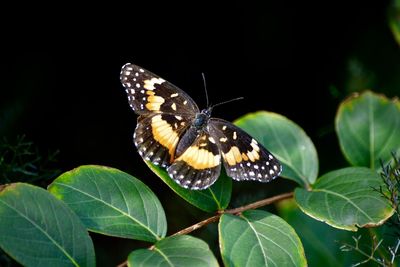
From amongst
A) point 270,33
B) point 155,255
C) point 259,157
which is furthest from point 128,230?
point 270,33

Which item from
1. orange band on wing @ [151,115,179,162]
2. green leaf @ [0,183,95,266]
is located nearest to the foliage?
green leaf @ [0,183,95,266]

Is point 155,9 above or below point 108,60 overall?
above

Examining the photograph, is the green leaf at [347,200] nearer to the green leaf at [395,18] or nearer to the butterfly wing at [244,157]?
the butterfly wing at [244,157]

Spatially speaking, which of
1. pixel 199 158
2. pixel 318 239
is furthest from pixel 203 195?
pixel 318 239

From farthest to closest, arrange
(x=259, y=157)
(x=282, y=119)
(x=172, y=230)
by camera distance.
A: (x=172, y=230) < (x=282, y=119) < (x=259, y=157)

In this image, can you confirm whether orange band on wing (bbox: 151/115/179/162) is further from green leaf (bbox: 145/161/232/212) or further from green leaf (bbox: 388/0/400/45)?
green leaf (bbox: 388/0/400/45)

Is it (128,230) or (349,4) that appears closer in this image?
(128,230)

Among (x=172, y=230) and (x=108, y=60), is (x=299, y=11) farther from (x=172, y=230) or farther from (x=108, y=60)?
(x=172, y=230)
